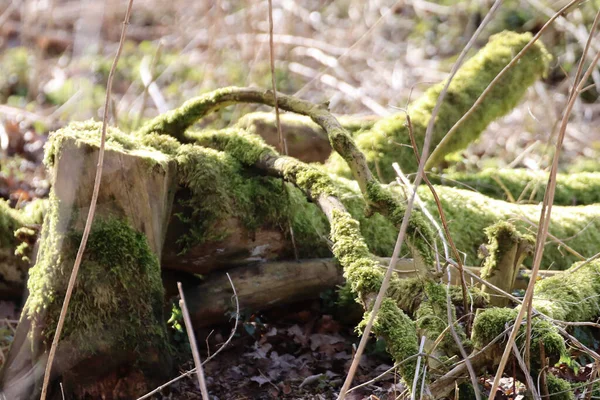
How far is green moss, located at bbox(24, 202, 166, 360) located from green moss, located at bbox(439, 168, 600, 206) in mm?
2969

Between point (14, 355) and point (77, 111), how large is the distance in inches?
217

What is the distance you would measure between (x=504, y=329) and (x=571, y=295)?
2.78ft

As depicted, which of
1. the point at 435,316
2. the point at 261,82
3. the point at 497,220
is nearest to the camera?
the point at 435,316

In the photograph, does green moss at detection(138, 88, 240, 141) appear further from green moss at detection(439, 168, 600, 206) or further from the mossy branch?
green moss at detection(439, 168, 600, 206)

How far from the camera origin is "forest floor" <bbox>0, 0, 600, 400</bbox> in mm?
3770

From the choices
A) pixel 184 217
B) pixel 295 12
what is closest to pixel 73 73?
pixel 295 12

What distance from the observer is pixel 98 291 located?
324cm

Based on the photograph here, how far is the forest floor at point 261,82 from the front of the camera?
3770 millimetres

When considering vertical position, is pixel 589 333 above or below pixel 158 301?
below

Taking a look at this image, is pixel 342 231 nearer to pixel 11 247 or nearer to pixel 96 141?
pixel 96 141

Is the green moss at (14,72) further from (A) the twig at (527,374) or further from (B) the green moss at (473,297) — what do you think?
(A) the twig at (527,374)

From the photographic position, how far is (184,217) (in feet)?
12.1

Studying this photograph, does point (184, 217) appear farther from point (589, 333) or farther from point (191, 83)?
point (191, 83)

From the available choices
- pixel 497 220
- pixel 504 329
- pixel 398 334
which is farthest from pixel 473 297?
pixel 497 220
